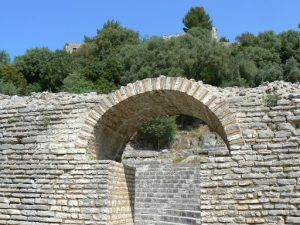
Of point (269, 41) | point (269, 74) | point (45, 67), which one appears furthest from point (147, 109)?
point (269, 41)

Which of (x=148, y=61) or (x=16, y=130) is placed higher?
(x=148, y=61)

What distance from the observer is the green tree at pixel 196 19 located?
4684 centimetres

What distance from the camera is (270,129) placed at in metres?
6.53

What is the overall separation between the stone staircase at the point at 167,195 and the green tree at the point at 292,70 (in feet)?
62.0

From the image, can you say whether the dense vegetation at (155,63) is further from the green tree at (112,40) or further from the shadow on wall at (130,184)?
the shadow on wall at (130,184)

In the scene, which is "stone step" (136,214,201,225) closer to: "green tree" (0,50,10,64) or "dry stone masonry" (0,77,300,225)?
"dry stone masonry" (0,77,300,225)

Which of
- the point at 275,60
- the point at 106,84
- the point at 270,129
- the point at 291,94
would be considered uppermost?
the point at 275,60

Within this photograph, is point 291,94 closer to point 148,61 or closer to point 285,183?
point 285,183

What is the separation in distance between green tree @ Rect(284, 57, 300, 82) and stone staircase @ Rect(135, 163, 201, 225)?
18.9 metres

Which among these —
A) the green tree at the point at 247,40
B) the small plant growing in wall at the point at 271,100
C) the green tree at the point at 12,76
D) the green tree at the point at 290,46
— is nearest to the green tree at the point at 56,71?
the green tree at the point at 12,76

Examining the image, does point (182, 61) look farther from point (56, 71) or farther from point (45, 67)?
point (45, 67)

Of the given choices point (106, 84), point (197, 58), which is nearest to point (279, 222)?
point (197, 58)

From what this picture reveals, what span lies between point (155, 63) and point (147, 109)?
21.7 metres

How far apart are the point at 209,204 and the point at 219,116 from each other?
149 centimetres
